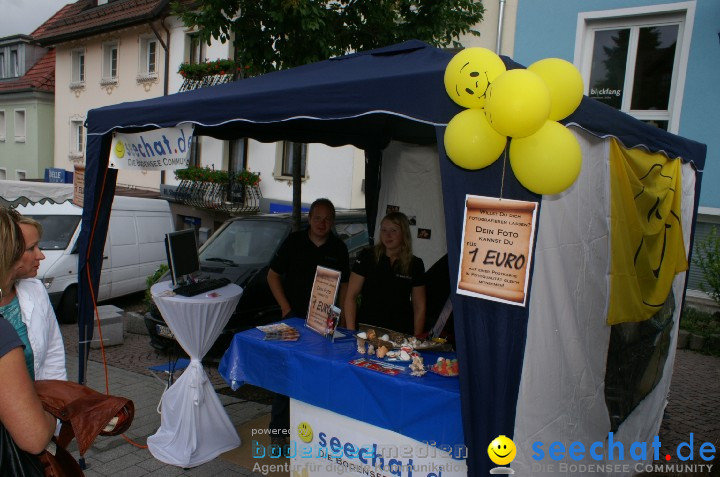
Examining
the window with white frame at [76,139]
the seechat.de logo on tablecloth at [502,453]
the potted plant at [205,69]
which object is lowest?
the seechat.de logo on tablecloth at [502,453]

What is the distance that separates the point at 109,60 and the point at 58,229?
11918mm

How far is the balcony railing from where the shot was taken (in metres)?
13.7

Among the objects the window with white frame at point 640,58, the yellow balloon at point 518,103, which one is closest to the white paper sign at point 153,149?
the yellow balloon at point 518,103

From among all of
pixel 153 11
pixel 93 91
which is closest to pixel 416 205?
pixel 153 11

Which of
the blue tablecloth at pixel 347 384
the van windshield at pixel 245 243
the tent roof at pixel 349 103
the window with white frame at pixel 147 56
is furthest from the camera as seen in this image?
the window with white frame at pixel 147 56

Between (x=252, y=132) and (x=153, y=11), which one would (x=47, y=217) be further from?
(x=153, y=11)

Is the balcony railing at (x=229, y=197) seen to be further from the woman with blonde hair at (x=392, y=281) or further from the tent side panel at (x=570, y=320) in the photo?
the tent side panel at (x=570, y=320)

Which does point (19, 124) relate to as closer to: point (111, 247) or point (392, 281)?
point (111, 247)

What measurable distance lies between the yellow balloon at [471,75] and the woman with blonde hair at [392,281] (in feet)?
5.07

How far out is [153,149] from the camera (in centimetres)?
394

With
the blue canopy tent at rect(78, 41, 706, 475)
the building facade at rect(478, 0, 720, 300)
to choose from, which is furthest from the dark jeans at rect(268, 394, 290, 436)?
the building facade at rect(478, 0, 720, 300)

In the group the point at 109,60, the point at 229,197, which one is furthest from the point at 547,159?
the point at 109,60

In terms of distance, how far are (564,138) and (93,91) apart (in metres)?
20.1

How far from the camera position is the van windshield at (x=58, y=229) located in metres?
8.55
